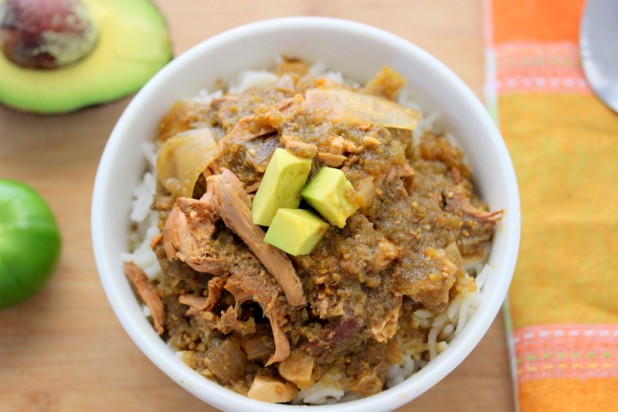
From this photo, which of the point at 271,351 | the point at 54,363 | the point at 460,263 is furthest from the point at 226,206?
the point at 54,363

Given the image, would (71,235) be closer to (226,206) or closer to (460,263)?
(226,206)

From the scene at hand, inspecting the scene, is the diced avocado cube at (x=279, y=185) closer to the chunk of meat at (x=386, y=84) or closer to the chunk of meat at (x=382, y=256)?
the chunk of meat at (x=382, y=256)

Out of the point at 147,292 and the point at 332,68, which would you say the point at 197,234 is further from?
the point at 332,68

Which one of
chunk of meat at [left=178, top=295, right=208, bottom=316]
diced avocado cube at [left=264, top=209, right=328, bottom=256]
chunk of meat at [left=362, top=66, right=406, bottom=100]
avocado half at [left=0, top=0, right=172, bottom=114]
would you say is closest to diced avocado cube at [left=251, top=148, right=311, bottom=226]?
diced avocado cube at [left=264, top=209, right=328, bottom=256]

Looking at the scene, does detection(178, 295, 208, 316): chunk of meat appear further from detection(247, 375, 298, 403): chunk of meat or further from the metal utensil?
the metal utensil

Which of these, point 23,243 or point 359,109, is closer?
point 359,109

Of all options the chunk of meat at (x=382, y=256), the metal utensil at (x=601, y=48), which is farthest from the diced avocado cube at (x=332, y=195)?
the metal utensil at (x=601, y=48)

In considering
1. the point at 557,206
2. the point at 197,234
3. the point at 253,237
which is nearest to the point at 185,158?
the point at 197,234
